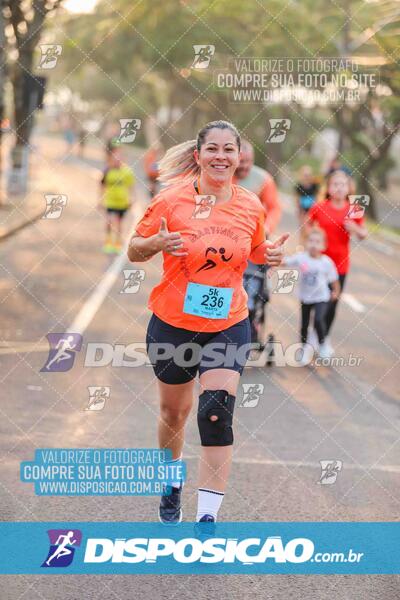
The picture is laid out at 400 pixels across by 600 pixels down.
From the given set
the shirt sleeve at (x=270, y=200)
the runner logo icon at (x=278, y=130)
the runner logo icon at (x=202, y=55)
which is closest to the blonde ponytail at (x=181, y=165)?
the runner logo icon at (x=278, y=130)

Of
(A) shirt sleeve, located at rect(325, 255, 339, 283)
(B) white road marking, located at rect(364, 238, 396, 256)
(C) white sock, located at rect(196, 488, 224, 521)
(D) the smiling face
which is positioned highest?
(D) the smiling face

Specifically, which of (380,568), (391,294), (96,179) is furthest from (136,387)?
(96,179)

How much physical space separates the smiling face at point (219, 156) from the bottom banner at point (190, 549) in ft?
5.38

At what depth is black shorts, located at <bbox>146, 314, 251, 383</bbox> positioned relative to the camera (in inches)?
203

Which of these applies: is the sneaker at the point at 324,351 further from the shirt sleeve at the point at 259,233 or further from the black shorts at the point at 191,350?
the black shorts at the point at 191,350

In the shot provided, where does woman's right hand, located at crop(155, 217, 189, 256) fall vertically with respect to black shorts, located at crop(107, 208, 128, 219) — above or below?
above

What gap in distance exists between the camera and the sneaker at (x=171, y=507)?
18.0ft

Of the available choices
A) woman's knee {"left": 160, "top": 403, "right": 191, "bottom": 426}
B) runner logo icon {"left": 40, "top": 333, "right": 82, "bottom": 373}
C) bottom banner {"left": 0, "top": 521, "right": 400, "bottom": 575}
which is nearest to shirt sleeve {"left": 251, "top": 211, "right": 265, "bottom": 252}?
woman's knee {"left": 160, "top": 403, "right": 191, "bottom": 426}

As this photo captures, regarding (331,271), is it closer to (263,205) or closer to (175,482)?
(263,205)

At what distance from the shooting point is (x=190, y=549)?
507 cm

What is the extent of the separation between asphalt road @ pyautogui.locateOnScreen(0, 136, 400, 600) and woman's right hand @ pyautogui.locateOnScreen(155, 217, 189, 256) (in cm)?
142

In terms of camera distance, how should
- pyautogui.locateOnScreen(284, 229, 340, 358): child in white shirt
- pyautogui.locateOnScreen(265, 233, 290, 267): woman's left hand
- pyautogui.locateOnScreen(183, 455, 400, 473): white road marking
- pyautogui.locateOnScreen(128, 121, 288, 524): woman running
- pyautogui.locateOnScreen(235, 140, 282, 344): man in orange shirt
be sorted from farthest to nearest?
pyautogui.locateOnScreen(284, 229, 340, 358): child in white shirt → pyautogui.locateOnScreen(235, 140, 282, 344): man in orange shirt → pyautogui.locateOnScreen(183, 455, 400, 473): white road marking → pyautogui.locateOnScreen(265, 233, 290, 267): woman's left hand → pyautogui.locateOnScreen(128, 121, 288, 524): woman running

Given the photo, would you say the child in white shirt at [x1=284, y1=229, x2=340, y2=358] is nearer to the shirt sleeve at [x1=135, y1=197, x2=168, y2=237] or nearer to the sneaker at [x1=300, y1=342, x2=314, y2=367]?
the sneaker at [x1=300, y1=342, x2=314, y2=367]

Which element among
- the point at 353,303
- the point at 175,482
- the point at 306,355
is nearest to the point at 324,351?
the point at 306,355
